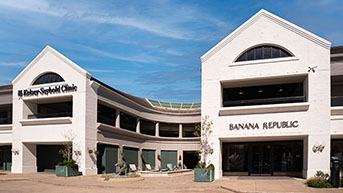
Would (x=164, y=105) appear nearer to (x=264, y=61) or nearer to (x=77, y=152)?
(x=77, y=152)

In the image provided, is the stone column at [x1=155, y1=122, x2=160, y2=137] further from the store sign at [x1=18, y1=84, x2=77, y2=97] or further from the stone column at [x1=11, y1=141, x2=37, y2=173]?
the store sign at [x1=18, y1=84, x2=77, y2=97]

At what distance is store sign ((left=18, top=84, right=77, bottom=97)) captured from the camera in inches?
1254

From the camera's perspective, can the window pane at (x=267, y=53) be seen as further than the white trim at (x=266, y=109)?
Yes

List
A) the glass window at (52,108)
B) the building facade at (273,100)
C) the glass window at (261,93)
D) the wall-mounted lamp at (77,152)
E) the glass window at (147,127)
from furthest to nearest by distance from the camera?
the glass window at (147,127) → the glass window at (52,108) → the wall-mounted lamp at (77,152) → the glass window at (261,93) → the building facade at (273,100)

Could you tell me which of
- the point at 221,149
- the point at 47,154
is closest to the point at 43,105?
the point at 47,154

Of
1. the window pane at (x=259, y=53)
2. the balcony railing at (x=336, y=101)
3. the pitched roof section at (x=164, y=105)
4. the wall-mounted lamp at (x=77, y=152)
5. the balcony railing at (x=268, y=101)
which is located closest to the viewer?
the balcony railing at (x=268, y=101)

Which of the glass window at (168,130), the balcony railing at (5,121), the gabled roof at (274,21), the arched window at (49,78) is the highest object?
the gabled roof at (274,21)

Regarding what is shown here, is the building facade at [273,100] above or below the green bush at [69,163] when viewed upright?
above

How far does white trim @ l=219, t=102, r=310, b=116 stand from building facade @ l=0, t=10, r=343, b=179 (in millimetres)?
73

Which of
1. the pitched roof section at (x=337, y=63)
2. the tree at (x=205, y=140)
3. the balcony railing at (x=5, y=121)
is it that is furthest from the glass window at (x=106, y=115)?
the pitched roof section at (x=337, y=63)

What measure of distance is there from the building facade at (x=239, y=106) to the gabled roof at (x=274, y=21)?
0.08 metres

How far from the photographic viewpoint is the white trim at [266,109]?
975 inches

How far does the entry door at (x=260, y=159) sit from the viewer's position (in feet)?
91.6

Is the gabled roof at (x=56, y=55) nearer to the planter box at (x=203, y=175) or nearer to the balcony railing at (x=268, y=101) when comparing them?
the balcony railing at (x=268, y=101)
